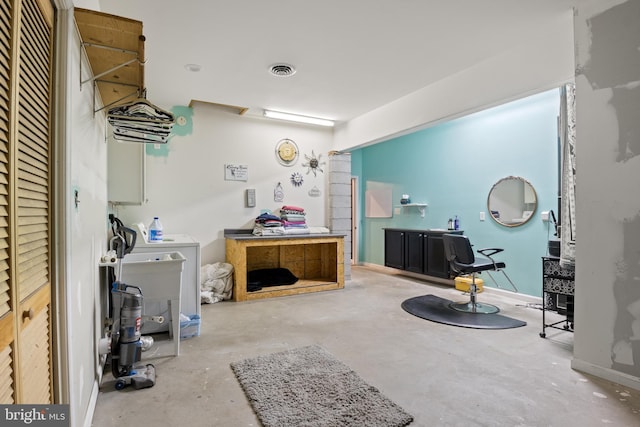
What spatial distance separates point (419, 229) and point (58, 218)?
5274mm

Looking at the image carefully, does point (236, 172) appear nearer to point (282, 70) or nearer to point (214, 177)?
point (214, 177)

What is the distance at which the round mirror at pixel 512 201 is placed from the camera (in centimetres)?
440

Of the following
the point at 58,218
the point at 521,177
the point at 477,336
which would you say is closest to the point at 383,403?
the point at 477,336

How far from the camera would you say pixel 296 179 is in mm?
5414

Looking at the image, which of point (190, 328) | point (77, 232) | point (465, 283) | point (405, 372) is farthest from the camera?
point (465, 283)

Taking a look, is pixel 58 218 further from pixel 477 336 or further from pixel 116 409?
pixel 477 336

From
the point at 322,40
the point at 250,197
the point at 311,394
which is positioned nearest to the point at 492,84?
the point at 322,40

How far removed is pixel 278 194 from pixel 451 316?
2966mm

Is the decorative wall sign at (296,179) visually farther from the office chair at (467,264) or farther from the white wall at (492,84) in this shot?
the office chair at (467,264)

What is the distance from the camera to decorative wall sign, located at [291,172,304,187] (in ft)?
17.7

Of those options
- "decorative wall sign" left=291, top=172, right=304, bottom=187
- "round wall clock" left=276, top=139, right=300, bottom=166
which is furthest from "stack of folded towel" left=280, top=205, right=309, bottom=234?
"round wall clock" left=276, top=139, right=300, bottom=166

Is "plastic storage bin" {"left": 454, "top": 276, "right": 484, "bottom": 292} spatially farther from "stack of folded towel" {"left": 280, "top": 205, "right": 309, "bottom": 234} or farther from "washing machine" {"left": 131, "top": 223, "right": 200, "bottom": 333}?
"washing machine" {"left": 131, "top": 223, "right": 200, "bottom": 333}

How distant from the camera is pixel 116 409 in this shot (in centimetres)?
197

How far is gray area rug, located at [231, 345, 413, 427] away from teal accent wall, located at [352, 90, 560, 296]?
3.25m
